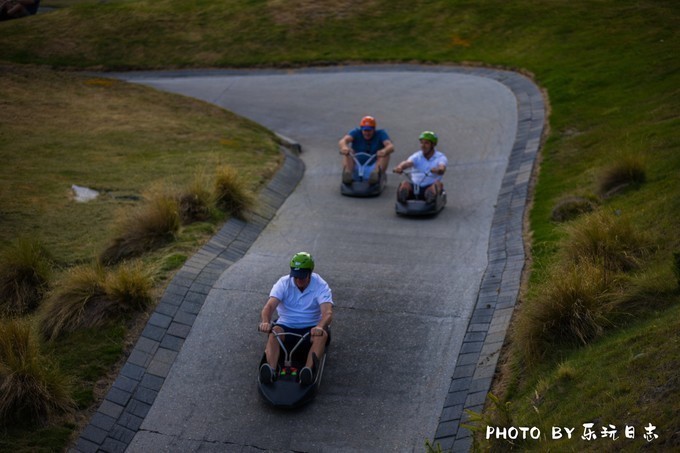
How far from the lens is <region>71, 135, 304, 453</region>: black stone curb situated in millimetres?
10356

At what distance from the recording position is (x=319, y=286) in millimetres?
11297

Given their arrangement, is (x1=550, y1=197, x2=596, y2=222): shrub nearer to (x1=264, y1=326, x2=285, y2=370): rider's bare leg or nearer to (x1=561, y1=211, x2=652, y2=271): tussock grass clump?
(x1=561, y1=211, x2=652, y2=271): tussock grass clump

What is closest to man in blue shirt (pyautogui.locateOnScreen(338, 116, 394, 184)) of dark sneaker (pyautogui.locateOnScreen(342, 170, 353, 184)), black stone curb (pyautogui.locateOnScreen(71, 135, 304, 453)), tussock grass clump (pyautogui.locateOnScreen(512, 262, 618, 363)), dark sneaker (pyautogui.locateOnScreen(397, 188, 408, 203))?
dark sneaker (pyautogui.locateOnScreen(342, 170, 353, 184))

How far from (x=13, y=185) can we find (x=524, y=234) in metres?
9.54

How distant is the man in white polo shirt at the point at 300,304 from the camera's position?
10914 mm

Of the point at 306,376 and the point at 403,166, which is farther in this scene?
the point at 403,166

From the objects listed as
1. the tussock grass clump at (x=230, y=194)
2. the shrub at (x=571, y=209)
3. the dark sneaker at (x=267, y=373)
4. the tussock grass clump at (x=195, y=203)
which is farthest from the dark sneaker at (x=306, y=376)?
the shrub at (x=571, y=209)

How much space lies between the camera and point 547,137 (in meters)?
19.8

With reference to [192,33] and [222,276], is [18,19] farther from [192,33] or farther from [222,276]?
[222,276]

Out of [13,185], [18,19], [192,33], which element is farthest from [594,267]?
[18,19]

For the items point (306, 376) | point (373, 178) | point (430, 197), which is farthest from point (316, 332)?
point (373, 178)

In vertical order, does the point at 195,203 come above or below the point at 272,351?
below

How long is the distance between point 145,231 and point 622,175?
311 inches

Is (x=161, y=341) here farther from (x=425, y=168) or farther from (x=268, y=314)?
(x=425, y=168)
